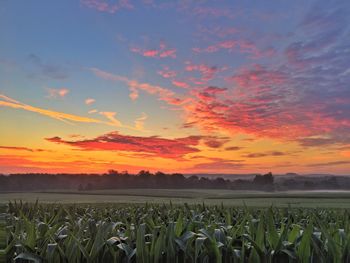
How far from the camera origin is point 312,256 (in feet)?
17.6

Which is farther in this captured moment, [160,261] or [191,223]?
[191,223]

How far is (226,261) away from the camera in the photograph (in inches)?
218

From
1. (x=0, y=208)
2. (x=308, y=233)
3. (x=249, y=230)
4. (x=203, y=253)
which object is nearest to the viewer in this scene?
(x=308, y=233)

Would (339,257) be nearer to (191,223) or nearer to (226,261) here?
(226,261)

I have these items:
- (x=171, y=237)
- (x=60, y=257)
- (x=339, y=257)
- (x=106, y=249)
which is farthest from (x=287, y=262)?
(x=60, y=257)

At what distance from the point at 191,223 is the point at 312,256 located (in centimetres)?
201

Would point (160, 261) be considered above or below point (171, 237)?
below

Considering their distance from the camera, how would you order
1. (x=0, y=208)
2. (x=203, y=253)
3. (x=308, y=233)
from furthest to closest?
(x=0, y=208), (x=203, y=253), (x=308, y=233)

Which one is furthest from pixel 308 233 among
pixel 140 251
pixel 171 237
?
pixel 140 251

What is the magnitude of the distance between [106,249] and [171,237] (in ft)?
2.98

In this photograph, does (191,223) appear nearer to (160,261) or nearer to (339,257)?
(160,261)

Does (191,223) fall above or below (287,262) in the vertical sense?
above

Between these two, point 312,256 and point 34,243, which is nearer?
point 312,256

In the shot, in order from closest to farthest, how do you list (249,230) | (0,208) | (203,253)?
(203,253)
(249,230)
(0,208)
